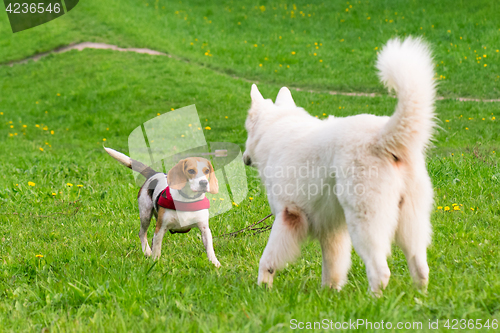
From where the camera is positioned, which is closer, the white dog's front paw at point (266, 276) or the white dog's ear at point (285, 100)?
the white dog's front paw at point (266, 276)

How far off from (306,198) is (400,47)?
1.07 meters

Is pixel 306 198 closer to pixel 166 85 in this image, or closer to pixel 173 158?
pixel 173 158

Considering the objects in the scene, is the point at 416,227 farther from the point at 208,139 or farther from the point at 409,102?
the point at 208,139

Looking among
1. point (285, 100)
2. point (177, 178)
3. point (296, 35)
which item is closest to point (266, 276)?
point (177, 178)

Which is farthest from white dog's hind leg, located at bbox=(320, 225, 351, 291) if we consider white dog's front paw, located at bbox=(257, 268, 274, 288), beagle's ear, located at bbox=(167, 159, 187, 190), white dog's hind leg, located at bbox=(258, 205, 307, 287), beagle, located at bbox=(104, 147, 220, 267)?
beagle's ear, located at bbox=(167, 159, 187, 190)

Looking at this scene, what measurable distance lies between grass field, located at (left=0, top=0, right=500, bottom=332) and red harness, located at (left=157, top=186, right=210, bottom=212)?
47 centimetres

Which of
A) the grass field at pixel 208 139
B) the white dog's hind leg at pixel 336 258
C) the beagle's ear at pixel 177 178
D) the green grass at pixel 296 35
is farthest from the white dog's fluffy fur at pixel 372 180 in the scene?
the green grass at pixel 296 35

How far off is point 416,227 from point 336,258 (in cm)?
72

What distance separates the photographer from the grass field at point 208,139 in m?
2.66

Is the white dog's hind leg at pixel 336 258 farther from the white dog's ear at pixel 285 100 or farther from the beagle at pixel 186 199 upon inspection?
the white dog's ear at pixel 285 100

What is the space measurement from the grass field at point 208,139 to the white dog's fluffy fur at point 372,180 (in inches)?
11.3

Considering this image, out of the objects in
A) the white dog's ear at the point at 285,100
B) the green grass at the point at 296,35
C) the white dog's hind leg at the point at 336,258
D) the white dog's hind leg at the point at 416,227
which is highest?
the white dog's ear at the point at 285,100

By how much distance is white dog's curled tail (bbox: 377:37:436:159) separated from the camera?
2365 mm

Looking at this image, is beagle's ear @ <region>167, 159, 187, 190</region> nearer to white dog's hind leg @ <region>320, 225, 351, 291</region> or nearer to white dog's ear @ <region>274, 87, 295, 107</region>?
white dog's ear @ <region>274, 87, 295, 107</region>
